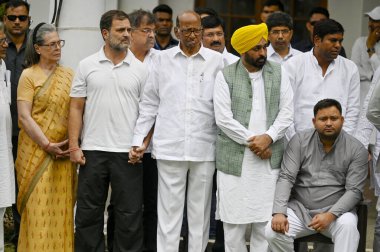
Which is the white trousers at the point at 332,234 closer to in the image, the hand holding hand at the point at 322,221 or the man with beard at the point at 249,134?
the hand holding hand at the point at 322,221

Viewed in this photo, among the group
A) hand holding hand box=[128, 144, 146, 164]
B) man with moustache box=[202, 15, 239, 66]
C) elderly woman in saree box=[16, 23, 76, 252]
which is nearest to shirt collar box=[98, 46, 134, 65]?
elderly woman in saree box=[16, 23, 76, 252]

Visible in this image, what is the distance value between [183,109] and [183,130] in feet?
0.57

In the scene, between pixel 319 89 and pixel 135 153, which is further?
pixel 319 89

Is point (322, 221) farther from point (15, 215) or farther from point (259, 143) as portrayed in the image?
point (15, 215)

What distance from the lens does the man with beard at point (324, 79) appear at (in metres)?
9.12

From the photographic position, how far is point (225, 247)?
8867 mm

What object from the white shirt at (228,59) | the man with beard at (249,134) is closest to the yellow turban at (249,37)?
the man with beard at (249,134)

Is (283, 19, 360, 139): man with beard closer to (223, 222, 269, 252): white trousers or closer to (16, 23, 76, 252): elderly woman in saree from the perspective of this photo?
(223, 222, 269, 252): white trousers

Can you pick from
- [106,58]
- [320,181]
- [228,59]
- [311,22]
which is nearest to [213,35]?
[228,59]

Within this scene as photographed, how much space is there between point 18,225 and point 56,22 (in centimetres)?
248

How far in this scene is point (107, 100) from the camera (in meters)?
8.96

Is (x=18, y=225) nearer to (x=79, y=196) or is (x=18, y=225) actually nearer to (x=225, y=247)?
(x=79, y=196)

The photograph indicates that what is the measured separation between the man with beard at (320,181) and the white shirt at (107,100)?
1.38 m

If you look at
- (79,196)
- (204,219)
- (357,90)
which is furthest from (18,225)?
(357,90)
